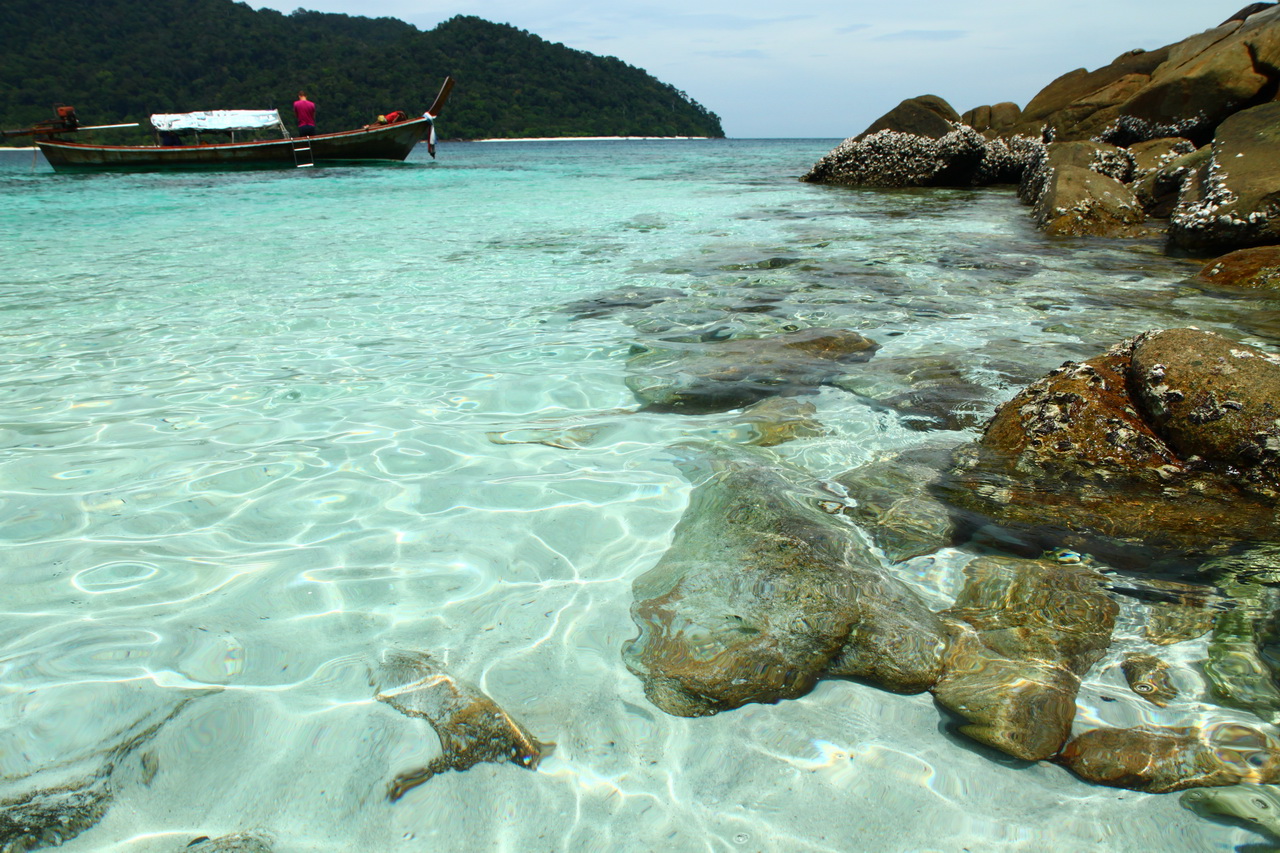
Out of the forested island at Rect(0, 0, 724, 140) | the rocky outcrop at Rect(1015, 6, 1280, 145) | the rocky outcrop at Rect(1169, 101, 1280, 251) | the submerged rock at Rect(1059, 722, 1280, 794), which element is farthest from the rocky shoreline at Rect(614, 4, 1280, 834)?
the forested island at Rect(0, 0, 724, 140)

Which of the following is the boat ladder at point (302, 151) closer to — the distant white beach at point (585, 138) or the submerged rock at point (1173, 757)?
the submerged rock at point (1173, 757)

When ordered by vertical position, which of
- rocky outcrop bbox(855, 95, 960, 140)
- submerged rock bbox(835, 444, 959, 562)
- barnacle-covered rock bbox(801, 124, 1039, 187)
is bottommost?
submerged rock bbox(835, 444, 959, 562)

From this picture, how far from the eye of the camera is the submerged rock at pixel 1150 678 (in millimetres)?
1790

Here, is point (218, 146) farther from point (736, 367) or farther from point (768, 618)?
point (768, 618)

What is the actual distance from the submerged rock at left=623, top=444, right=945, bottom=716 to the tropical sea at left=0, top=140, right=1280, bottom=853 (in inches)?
2.5

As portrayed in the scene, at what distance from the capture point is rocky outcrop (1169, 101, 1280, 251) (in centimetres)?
721

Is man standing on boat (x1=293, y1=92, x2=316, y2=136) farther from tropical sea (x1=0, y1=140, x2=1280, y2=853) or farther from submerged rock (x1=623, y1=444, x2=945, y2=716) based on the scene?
submerged rock (x1=623, y1=444, x2=945, y2=716)

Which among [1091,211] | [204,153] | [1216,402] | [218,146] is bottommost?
[1216,402]

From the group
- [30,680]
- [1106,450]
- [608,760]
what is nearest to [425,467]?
[30,680]

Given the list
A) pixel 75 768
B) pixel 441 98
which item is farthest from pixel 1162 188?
pixel 441 98

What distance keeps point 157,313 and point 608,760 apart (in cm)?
612

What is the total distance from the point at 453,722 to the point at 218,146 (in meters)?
29.8

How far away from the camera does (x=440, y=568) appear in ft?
7.94

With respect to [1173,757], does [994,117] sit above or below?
above
